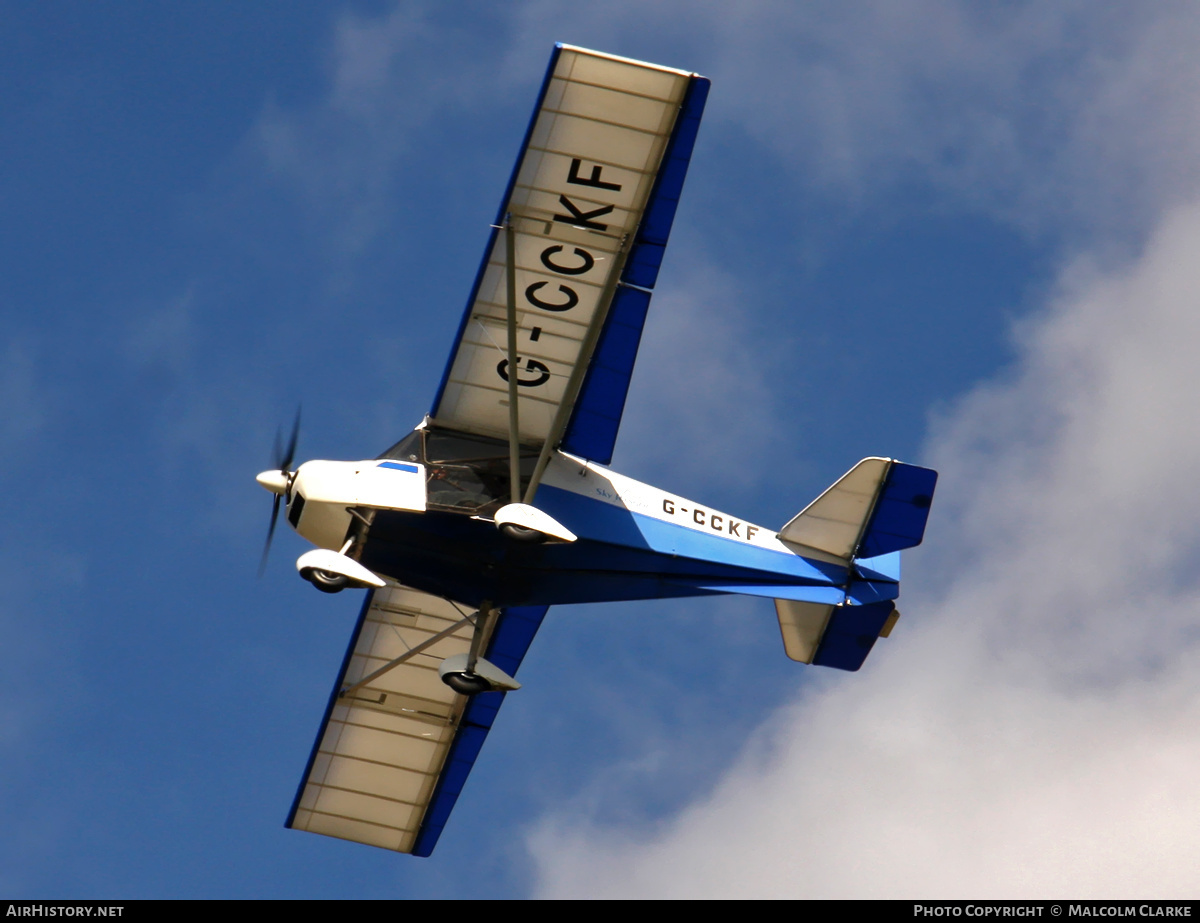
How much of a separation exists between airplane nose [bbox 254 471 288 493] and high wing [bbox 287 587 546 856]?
3470 millimetres

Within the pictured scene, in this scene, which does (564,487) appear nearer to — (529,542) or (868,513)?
(529,542)

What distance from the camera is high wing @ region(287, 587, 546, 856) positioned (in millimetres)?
20984

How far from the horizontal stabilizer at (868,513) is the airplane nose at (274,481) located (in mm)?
→ 5842

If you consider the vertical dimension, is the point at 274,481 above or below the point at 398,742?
above

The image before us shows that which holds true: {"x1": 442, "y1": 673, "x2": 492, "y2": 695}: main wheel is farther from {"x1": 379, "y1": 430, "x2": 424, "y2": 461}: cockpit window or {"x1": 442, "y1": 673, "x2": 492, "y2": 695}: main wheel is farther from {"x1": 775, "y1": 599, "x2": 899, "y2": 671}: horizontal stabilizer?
{"x1": 775, "y1": 599, "x2": 899, "y2": 671}: horizontal stabilizer

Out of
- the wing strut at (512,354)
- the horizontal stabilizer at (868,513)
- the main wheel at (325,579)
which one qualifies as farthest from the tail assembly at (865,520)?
the main wheel at (325,579)

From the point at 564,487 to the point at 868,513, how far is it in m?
3.77

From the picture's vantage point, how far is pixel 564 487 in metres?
18.1

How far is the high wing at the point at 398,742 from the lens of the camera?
20984 millimetres

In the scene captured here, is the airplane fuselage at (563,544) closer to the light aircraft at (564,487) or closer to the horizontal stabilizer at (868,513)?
the light aircraft at (564,487)

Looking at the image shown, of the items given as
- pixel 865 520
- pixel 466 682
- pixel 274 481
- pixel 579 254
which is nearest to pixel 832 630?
pixel 865 520

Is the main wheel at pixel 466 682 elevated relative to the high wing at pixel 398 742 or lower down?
lower down

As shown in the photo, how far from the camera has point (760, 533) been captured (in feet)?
63.0
